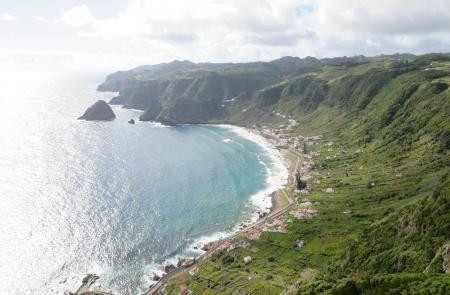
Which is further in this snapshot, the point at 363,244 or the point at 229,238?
the point at 229,238

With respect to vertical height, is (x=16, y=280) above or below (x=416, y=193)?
below

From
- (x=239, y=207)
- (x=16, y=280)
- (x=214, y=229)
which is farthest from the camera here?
(x=239, y=207)

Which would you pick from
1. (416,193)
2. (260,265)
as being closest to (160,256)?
(260,265)

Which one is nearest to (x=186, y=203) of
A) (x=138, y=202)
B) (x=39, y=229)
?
(x=138, y=202)

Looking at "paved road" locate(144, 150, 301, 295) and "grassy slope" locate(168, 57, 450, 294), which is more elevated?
"grassy slope" locate(168, 57, 450, 294)

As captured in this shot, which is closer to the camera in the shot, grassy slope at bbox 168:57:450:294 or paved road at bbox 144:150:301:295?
grassy slope at bbox 168:57:450:294

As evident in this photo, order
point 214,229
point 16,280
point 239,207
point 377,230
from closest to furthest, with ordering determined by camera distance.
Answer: point 377,230 < point 16,280 < point 214,229 < point 239,207

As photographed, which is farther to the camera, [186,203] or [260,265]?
[186,203]

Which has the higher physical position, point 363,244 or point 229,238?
point 363,244

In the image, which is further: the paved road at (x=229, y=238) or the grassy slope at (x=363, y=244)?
the paved road at (x=229, y=238)

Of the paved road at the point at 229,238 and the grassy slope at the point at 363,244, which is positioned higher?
the grassy slope at the point at 363,244

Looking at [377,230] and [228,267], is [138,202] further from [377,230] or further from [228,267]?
[377,230]
